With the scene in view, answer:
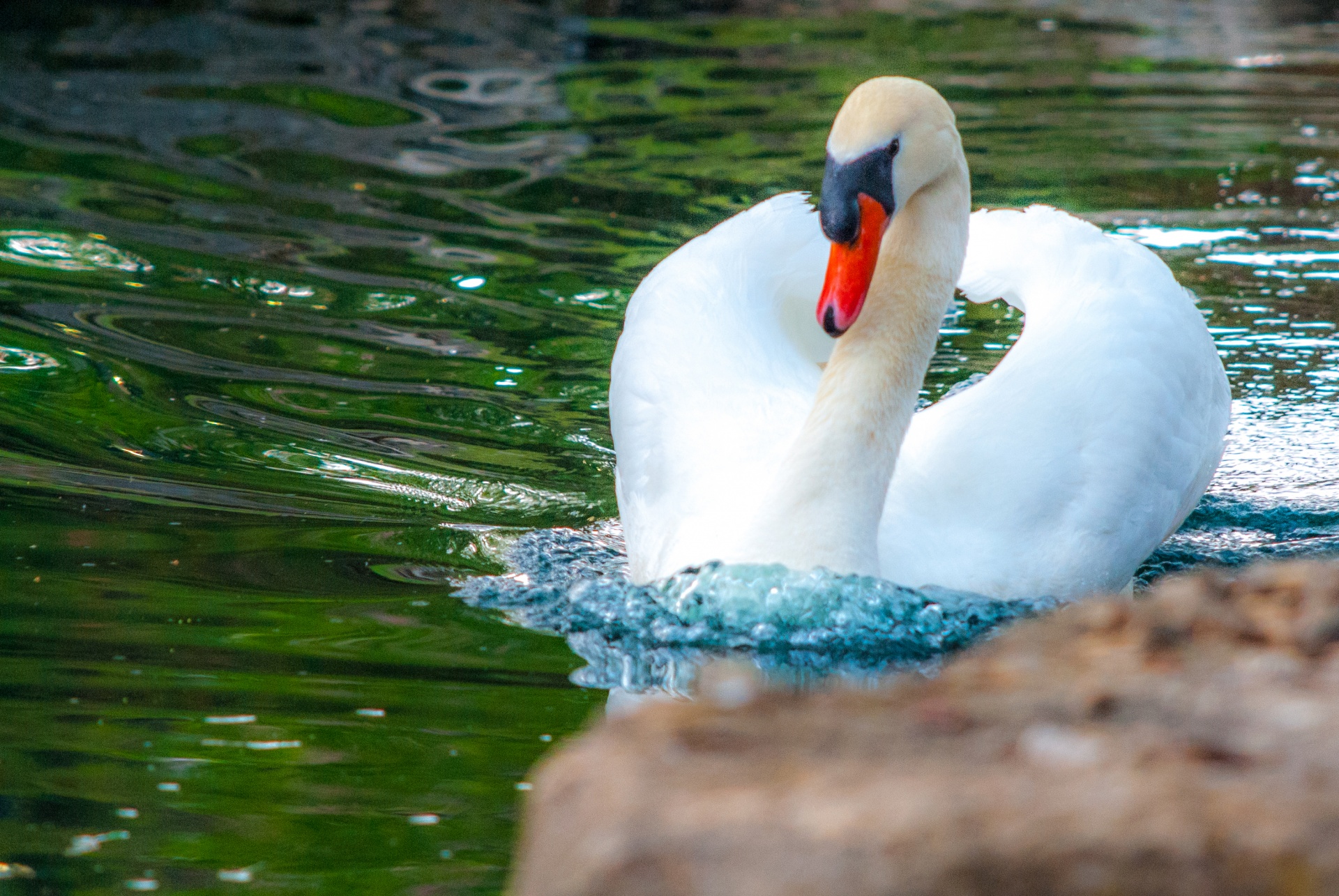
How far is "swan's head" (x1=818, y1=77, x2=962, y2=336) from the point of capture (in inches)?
147

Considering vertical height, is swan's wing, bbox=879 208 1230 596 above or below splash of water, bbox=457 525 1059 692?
above

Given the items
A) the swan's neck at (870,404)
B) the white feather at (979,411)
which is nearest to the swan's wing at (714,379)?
the white feather at (979,411)

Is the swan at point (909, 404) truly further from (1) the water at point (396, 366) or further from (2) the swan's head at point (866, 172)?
(1) the water at point (396, 366)

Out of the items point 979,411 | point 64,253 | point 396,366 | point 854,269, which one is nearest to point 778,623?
point 854,269

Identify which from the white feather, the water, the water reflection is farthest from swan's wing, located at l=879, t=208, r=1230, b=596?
the water reflection

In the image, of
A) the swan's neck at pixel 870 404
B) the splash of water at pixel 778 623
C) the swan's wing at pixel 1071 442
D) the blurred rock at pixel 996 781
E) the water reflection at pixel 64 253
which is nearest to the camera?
the blurred rock at pixel 996 781

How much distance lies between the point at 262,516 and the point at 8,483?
73 centimetres

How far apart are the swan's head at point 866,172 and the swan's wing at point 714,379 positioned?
465 mm

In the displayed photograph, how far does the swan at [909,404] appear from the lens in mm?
3803

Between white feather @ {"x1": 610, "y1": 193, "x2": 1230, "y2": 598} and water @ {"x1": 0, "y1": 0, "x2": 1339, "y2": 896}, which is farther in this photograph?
white feather @ {"x1": 610, "y1": 193, "x2": 1230, "y2": 598}

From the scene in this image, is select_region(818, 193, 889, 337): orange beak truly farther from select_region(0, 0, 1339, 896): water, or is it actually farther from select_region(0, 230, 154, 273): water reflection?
select_region(0, 230, 154, 273): water reflection

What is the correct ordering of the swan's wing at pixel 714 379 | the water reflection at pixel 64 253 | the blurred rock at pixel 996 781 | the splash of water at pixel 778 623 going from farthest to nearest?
the water reflection at pixel 64 253 → the swan's wing at pixel 714 379 → the splash of water at pixel 778 623 → the blurred rock at pixel 996 781

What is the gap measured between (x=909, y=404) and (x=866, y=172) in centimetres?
58

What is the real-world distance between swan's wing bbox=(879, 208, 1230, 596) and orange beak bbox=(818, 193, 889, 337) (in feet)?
1.72
